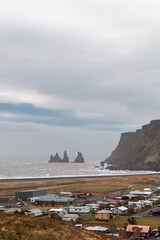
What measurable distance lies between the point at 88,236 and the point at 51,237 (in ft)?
16.0

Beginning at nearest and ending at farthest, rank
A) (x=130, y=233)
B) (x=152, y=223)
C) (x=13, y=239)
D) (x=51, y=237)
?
(x=13, y=239)
(x=51, y=237)
(x=130, y=233)
(x=152, y=223)

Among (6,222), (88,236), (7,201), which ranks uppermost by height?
(6,222)

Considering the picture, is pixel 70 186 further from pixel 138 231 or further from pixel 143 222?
pixel 138 231

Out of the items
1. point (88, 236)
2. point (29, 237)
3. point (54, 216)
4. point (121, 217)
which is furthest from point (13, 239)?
point (121, 217)

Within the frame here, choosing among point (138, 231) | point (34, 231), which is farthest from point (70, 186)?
point (34, 231)

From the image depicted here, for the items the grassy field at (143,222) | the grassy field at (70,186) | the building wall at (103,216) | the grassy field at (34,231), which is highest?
the grassy field at (34,231)

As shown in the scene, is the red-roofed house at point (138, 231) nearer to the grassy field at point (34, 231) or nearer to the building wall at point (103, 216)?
the building wall at point (103, 216)

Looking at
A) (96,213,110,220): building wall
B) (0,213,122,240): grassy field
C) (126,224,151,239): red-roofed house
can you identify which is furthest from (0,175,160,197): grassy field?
(0,213,122,240): grassy field

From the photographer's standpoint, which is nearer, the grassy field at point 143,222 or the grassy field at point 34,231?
the grassy field at point 34,231

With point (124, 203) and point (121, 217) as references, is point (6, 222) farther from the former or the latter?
point (124, 203)

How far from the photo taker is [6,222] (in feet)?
88.2

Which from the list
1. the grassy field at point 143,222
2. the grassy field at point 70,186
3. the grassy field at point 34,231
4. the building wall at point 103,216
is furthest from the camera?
the grassy field at point 70,186

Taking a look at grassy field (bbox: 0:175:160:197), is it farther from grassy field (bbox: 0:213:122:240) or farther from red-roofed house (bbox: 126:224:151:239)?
grassy field (bbox: 0:213:122:240)

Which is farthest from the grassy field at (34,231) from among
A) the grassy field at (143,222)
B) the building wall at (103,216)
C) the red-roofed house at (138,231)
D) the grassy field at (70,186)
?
the grassy field at (70,186)
